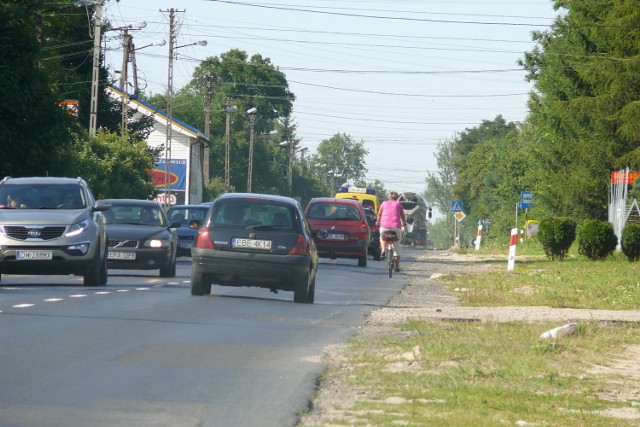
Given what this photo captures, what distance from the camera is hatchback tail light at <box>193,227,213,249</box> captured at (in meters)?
19.5

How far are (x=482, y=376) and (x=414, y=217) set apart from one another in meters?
78.3

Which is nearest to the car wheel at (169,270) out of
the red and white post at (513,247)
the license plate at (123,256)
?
the license plate at (123,256)

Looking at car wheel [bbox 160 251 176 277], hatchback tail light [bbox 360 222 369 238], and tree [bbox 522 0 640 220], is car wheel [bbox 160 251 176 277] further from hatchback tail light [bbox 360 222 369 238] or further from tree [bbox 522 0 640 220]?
tree [bbox 522 0 640 220]

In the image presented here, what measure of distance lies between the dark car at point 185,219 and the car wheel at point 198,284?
1677 cm

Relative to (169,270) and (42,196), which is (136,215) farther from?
(42,196)

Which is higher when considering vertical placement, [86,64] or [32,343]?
[86,64]

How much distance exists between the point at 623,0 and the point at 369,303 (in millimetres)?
37910

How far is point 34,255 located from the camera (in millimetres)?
20891

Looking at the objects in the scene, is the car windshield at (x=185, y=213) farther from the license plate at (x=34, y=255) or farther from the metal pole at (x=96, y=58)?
the license plate at (x=34, y=255)

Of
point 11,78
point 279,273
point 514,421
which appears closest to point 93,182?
point 11,78

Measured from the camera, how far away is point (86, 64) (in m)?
69.6

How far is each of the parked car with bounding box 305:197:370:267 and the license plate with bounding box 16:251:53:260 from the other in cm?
1568

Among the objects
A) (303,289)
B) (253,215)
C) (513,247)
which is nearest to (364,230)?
(513,247)

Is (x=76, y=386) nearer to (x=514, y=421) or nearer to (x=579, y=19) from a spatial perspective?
(x=514, y=421)
